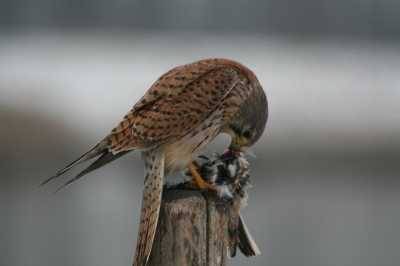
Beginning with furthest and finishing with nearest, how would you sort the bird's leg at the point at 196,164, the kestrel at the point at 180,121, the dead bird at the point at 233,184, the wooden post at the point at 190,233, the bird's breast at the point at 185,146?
the bird's leg at the point at 196,164 → the bird's breast at the point at 185,146 → the dead bird at the point at 233,184 → the kestrel at the point at 180,121 → the wooden post at the point at 190,233

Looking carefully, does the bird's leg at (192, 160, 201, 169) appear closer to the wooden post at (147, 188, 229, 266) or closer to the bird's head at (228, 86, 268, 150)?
the bird's head at (228, 86, 268, 150)

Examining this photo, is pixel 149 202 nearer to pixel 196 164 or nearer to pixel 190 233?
pixel 190 233

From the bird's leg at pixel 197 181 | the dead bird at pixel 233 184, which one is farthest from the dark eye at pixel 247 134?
the bird's leg at pixel 197 181

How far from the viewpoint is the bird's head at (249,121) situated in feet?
8.86

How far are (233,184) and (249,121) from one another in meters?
0.45

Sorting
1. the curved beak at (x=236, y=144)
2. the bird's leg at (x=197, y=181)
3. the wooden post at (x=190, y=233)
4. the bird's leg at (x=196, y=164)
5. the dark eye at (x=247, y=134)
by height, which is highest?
the dark eye at (x=247, y=134)

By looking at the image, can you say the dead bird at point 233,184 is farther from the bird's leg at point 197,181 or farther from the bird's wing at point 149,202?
the bird's wing at point 149,202

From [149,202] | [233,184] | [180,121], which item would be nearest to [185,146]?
[180,121]

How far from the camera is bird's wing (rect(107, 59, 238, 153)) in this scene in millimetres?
2316

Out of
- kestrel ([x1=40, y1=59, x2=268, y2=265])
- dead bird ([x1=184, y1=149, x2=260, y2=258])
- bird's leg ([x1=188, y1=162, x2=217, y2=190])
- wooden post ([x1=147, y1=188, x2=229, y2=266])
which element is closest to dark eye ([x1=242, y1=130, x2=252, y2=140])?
kestrel ([x1=40, y1=59, x2=268, y2=265])

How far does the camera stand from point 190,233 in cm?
203

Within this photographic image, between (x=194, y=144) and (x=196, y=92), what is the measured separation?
25 centimetres

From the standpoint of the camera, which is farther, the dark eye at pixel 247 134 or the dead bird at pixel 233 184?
the dark eye at pixel 247 134

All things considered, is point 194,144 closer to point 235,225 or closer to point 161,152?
point 161,152
